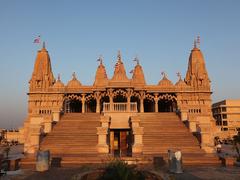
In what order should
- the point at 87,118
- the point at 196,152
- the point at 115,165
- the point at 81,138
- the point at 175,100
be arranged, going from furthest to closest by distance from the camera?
the point at 175,100 → the point at 87,118 → the point at 81,138 → the point at 196,152 → the point at 115,165

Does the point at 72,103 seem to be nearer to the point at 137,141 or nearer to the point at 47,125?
the point at 47,125

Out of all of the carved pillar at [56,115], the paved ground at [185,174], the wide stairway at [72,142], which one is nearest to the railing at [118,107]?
the wide stairway at [72,142]

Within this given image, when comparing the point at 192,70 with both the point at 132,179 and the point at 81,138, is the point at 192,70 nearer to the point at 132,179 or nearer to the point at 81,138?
the point at 81,138

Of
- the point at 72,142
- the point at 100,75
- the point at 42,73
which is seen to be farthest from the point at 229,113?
the point at 72,142

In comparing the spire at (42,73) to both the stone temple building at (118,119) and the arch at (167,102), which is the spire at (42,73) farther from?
the arch at (167,102)

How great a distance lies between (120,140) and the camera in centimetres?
2492

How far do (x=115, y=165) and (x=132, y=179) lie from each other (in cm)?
86

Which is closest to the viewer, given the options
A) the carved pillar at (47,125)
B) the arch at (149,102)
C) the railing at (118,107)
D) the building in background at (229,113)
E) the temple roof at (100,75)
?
the carved pillar at (47,125)

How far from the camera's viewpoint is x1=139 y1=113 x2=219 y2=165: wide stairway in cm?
1766

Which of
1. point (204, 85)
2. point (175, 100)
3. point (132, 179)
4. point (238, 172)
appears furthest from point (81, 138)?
point (204, 85)

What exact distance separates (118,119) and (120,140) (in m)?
3.18

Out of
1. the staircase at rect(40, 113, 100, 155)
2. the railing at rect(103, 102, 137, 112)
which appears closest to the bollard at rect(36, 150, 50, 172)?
the staircase at rect(40, 113, 100, 155)

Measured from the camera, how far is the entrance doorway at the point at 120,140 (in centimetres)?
2397

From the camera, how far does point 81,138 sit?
73.9 feet
